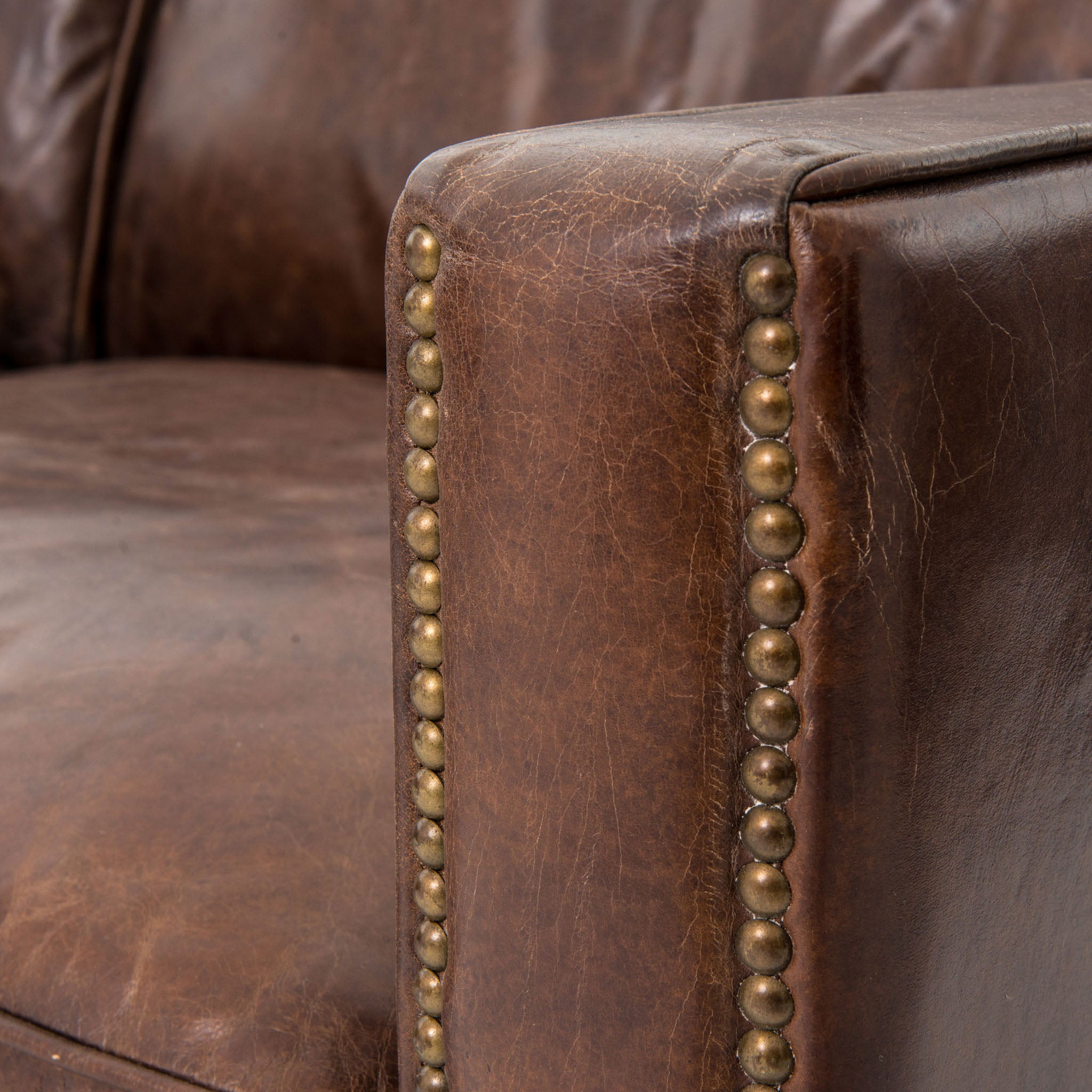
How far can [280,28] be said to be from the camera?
1.21m

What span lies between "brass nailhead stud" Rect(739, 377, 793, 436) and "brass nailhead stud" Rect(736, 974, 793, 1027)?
6.2 inches

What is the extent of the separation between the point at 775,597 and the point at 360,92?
960 mm

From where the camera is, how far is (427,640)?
0.41 m

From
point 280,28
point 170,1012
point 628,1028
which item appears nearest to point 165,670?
point 170,1012

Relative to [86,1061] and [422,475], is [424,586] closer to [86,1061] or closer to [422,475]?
[422,475]

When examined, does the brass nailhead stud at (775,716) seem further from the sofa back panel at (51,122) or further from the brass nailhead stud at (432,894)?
the sofa back panel at (51,122)

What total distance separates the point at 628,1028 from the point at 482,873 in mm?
65

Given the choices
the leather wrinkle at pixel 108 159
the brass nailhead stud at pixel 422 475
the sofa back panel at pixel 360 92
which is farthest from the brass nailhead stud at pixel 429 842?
the leather wrinkle at pixel 108 159

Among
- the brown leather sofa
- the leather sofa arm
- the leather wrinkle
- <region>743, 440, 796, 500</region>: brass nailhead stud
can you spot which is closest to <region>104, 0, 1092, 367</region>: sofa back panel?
the leather wrinkle

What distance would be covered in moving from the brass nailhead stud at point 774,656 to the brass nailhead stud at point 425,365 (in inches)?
4.8

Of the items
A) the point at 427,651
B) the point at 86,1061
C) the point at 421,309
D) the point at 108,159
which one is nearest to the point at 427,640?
the point at 427,651

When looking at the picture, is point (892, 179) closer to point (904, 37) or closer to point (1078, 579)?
point (1078, 579)

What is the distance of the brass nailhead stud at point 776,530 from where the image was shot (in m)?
0.33

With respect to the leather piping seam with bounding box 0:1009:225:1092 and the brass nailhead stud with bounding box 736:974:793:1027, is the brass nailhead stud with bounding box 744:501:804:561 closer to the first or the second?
the brass nailhead stud with bounding box 736:974:793:1027
